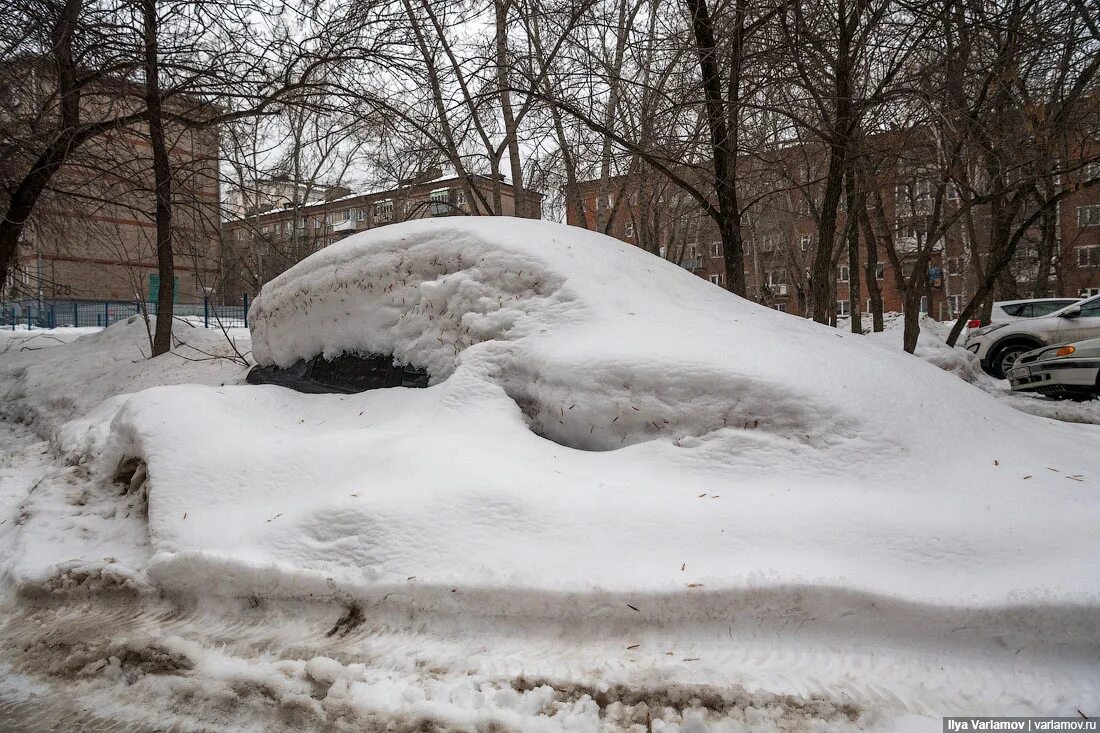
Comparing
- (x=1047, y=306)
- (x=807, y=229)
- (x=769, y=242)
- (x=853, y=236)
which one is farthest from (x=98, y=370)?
(x=807, y=229)

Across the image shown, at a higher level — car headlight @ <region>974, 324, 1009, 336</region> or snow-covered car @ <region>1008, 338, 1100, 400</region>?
car headlight @ <region>974, 324, 1009, 336</region>

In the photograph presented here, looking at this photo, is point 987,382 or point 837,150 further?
point 987,382

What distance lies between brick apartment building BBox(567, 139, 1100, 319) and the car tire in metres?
2.79

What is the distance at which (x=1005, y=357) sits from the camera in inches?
469

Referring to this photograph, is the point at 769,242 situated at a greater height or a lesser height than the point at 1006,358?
greater

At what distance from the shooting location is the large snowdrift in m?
2.38

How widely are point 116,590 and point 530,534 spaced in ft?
6.35

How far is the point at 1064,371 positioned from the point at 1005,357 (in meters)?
4.16

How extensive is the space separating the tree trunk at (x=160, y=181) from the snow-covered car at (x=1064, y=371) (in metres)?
11.3

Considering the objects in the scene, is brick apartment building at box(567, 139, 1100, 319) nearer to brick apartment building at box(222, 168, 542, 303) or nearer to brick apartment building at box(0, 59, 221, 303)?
brick apartment building at box(222, 168, 542, 303)

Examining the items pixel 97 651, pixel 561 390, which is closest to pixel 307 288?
pixel 561 390

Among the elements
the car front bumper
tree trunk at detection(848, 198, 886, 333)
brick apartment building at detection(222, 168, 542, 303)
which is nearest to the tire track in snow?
brick apartment building at detection(222, 168, 542, 303)

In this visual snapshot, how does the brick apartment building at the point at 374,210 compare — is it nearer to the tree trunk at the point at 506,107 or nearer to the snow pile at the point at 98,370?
the tree trunk at the point at 506,107

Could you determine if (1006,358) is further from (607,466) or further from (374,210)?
(374,210)
